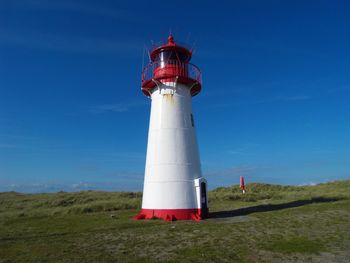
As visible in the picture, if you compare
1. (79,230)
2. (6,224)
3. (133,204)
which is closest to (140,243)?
(79,230)

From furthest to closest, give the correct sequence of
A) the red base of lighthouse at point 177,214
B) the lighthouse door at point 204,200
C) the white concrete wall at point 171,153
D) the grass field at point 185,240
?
1. the lighthouse door at point 204,200
2. the white concrete wall at point 171,153
3. the red base of lighthouse at point 177,214
4. the grass field at point 185,240

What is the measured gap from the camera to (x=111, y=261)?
9078 millimetres

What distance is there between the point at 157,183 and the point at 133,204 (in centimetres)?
927

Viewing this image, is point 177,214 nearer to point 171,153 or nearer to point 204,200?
point 204,200

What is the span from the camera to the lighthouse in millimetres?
16656

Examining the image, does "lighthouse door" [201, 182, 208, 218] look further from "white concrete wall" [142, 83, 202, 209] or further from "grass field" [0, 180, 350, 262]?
"grass field" [0, 180, 350, 262]

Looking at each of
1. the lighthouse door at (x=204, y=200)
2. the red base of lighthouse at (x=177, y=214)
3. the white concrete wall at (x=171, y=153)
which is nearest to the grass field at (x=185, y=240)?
the red base of lighthouse at (x=177, y=214)

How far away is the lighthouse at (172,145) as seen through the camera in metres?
16.7

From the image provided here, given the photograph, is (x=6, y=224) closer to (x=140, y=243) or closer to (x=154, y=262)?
(x=140, y=243)

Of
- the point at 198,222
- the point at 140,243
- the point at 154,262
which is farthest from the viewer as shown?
the point at 198,222

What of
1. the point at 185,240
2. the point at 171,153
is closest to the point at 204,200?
the point at 171,153

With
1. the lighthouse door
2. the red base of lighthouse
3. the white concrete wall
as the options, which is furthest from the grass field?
the white concrete wall

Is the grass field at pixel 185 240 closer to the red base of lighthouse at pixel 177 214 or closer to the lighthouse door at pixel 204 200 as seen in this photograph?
the red base of lighthouse at pixel 177 214

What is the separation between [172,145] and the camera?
17.3m
